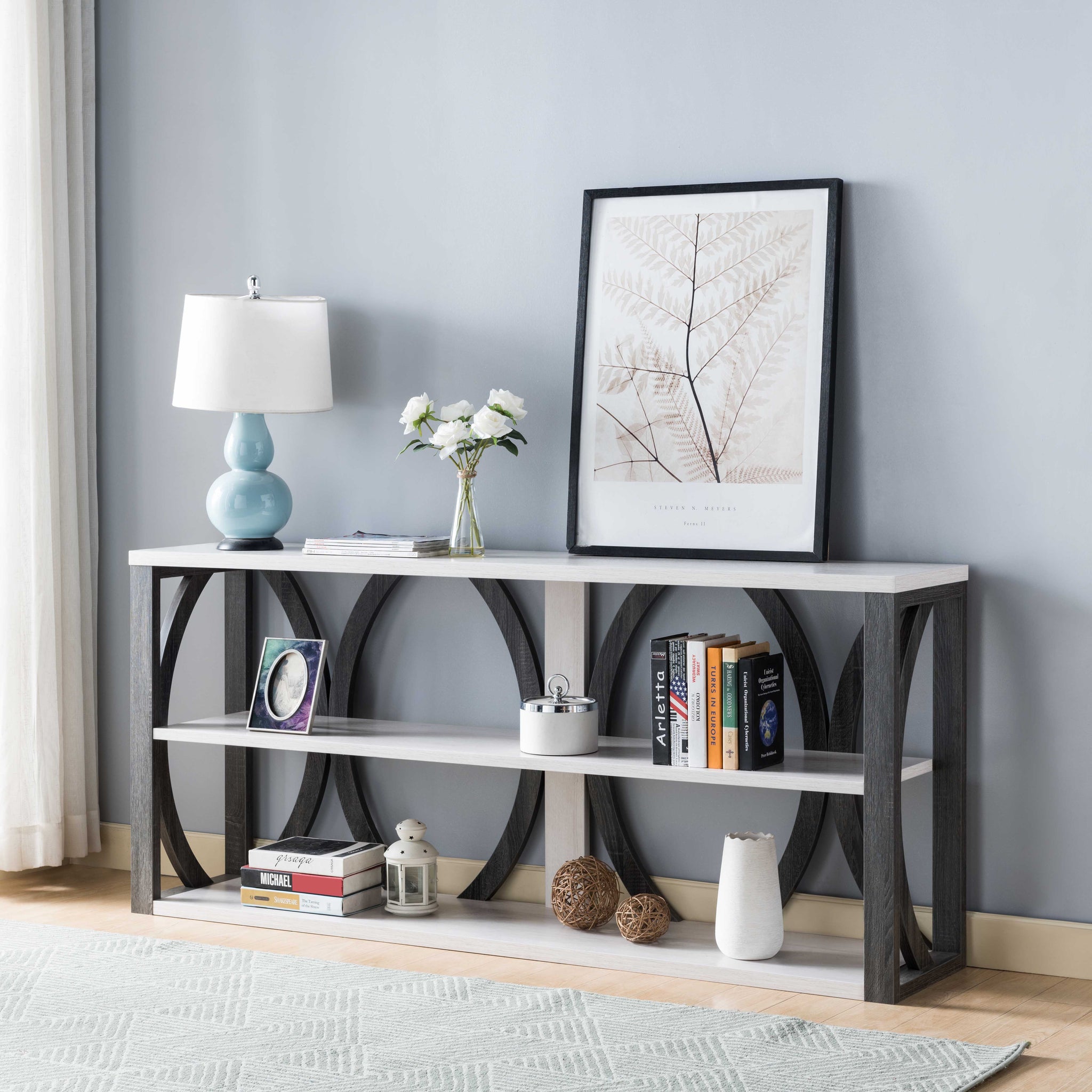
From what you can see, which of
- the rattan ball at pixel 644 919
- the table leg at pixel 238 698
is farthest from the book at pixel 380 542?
the rattan ball at pixel 644 919

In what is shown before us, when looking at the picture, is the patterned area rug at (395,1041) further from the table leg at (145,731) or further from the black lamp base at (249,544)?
the black lamp base at (249,544)

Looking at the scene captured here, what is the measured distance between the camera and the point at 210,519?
3219mm

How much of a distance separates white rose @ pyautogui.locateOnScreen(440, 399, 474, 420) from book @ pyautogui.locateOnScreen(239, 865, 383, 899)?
3.12 feet

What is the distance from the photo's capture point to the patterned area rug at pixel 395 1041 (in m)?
2.17

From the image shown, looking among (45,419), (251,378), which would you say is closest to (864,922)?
(251,378)

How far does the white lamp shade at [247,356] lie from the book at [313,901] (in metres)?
1.01

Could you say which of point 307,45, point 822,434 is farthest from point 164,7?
point 822,434

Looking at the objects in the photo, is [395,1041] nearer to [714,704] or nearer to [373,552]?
[714,704]

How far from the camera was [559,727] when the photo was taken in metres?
2.84

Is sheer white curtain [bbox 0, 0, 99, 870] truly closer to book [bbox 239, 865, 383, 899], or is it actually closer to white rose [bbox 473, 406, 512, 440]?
Answer: book [bbox 239, 865, 383, 899]

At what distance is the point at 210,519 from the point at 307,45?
1.10m

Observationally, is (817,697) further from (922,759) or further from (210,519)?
(210,519)

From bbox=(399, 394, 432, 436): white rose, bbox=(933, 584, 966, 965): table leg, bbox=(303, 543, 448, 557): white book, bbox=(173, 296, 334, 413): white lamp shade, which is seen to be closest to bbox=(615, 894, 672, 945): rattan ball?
bbox=(933, 584, 966, 965): table leg

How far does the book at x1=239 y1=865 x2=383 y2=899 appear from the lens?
9.91ft
